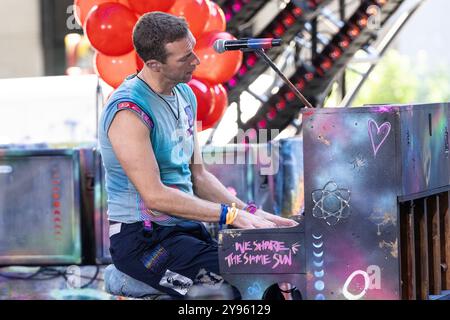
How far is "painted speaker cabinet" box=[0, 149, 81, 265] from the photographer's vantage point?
21.0 feet

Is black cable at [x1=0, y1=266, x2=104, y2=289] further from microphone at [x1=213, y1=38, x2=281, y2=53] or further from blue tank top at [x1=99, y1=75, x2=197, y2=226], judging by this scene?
microphone at [x1=213, y1=38, x2=281, y2=53]

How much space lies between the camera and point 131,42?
619 centimetres

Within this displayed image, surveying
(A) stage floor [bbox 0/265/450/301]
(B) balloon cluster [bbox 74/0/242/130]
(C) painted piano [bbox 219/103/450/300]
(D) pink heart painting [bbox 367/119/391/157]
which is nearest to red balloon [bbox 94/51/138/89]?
(B) balloon cluster [bbox 74/0/242/130]

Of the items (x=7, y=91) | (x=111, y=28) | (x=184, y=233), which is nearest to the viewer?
(x=184, y=233)

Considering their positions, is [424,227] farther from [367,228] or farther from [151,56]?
[151,56]

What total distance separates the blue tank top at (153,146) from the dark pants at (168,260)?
0.16 ft

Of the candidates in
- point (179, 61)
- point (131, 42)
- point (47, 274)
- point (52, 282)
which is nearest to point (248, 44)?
point (179, 61)

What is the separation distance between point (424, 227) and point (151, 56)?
1144mm

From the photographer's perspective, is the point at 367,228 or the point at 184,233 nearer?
the point at 367,228

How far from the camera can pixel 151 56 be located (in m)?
3.38

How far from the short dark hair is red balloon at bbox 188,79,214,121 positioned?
2770 mm
